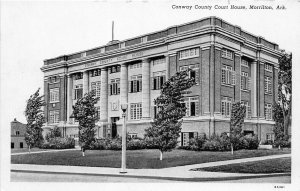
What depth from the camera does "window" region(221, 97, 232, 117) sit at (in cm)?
2562

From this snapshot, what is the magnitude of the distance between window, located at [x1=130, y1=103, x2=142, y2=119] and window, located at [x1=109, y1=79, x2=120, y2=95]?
1.47 metres

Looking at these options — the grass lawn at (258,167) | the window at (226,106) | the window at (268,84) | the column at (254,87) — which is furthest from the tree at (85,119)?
the window at (268,84)

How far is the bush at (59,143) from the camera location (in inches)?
1071

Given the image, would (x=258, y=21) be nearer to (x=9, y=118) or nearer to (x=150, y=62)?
(x=150, y=62)

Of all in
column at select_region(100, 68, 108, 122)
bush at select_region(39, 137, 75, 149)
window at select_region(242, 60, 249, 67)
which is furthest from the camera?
column at select_region(100, 68, 108, 122)

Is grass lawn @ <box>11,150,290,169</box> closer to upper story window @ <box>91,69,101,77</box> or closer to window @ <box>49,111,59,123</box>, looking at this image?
window @ <box>49,111,59,123</box>

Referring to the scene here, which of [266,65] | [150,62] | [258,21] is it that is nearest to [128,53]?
[150,62]

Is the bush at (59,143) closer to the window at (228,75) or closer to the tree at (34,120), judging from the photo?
the tree at (34,120)

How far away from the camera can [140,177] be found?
59.4ft

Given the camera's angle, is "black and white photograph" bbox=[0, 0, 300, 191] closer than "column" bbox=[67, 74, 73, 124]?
Yes

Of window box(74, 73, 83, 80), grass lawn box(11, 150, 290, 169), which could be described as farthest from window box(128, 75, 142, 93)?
grass lawn box(11, 150, 290, 169)

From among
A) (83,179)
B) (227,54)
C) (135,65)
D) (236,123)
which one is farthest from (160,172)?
(135,65)

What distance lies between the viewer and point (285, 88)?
26453 mm

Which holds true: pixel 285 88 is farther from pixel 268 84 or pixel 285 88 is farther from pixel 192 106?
pixel 192 106
